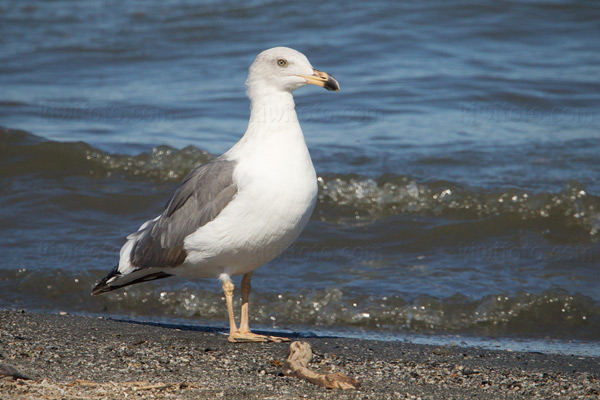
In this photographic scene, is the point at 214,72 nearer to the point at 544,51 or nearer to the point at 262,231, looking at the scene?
the point at 544,51

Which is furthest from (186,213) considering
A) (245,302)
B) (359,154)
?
(359,154)

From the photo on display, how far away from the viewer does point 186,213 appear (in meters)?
5.66

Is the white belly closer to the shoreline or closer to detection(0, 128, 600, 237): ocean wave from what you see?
the shoreline

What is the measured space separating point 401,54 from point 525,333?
33.1 feet

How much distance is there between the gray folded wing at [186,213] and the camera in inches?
215

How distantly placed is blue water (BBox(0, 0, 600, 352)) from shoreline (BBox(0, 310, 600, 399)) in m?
1.10

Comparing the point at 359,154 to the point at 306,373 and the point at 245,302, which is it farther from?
the point at 306,373

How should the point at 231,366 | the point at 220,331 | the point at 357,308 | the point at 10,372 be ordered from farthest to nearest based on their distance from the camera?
the point at 357,308, the point at 220,331, the point at 231,366, the point at 10,372

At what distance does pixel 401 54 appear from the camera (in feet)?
51.7

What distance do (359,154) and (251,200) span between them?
555 centimetres

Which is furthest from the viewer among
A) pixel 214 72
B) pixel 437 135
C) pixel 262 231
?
pixel 214 72

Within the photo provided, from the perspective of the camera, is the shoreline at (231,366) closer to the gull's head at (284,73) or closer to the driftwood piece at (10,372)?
the driftwood piece at (10,372)

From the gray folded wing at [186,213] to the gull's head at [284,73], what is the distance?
0.68 m

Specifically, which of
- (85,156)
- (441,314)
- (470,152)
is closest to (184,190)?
(441,314)
